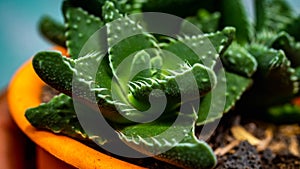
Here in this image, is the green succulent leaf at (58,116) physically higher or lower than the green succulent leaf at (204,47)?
lower

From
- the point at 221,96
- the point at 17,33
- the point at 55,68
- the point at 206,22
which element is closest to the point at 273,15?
the point at 206,22

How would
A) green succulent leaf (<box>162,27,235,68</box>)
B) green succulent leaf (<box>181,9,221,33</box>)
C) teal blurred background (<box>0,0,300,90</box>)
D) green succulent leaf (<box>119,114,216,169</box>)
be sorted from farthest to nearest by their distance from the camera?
teal blurred background (<box>0,0,300,90</box>)
green succulent leaf (<box>181,9,221,33</box>)
green succulent leaf (<box>162,27,235,68</box>)
green succulent leaf (<box>119,114,216,169</box>)

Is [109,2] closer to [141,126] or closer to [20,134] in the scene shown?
[141,126]

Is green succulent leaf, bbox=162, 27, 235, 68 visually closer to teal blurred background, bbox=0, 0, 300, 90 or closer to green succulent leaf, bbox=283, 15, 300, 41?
green succulent leaf, bbox=283, 15, 300, 41

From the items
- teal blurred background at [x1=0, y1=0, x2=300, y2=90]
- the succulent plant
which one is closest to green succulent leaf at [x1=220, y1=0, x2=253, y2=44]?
the succulent plant

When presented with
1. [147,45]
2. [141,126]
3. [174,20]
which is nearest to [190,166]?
[141,126]

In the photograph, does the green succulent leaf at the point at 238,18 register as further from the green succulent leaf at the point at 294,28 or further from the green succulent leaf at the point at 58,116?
the green succulent leaf at the point at 58,116

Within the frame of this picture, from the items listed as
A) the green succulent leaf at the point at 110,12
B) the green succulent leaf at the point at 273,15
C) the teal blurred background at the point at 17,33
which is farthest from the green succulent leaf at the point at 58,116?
the teal blurred background at the point at 17,33
